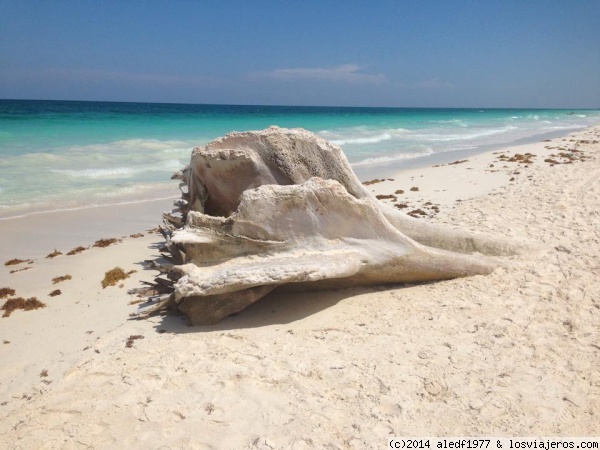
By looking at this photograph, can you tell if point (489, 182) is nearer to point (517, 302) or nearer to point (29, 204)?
point (517, 302)

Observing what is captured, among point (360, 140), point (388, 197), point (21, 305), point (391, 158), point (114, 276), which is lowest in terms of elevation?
point (21, 305)

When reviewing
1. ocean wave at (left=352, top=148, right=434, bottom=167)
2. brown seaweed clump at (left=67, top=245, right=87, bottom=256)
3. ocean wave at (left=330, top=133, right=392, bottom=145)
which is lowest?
brown seaweed clump at (left=67, top=245, right=87, bottom=256)

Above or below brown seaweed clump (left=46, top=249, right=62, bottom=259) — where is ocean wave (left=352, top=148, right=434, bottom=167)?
above

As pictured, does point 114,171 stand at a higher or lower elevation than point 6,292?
higher

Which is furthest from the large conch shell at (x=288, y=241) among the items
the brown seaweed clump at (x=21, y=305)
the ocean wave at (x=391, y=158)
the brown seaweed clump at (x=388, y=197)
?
the ocean wave at (x=391, y=158)

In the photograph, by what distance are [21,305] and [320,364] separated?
3.16 m

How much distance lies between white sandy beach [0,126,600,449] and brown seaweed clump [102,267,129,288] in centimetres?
10

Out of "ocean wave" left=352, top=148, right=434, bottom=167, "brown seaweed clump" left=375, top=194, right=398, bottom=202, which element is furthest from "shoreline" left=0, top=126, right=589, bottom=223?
"brown seaweed clump" left=375, top=194, right=398, bottom=202

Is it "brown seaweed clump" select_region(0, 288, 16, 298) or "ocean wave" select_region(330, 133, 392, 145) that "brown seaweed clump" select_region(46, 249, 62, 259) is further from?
"ocean wave" select_region(330, 133, 392, 145)

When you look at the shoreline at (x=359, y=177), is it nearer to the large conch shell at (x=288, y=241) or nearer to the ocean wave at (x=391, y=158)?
the ocean wave at (x=391, y=158)

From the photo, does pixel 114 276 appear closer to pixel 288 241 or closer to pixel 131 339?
pixel 131 339

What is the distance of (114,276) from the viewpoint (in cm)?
492

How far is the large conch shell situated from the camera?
3.55 meters

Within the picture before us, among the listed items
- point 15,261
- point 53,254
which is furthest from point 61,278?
point 15,261
